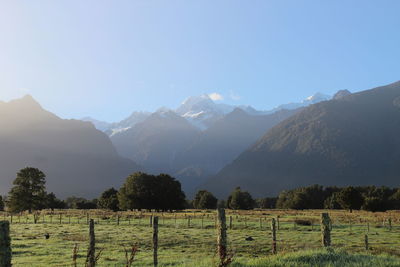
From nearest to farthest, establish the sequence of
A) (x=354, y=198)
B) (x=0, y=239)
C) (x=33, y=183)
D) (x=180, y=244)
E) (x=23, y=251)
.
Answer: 1. (x=0, y=239)
2. (x=23, y=251)
3. (x=180, y=244)
4. (x=33, y=183)
5. (x=354, y=198)

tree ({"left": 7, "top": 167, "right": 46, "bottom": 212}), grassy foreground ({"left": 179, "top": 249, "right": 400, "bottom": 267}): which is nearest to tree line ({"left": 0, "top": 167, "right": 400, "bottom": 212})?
tree ({"left": 7, "top": 167, "right": 46, "bottom": 212})

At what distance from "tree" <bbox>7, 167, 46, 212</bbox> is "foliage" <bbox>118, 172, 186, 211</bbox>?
24590mm

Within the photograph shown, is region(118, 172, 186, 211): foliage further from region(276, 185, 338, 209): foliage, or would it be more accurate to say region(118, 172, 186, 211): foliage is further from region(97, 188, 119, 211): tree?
region(276, 185, 338, 209): foliage

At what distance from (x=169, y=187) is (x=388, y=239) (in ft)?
274

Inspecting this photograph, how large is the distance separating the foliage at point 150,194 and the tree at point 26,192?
2459 centimetres

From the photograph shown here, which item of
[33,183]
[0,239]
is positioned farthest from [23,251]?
[33,183]

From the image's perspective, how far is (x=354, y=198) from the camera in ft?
352

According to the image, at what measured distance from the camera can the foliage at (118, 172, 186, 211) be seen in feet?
367

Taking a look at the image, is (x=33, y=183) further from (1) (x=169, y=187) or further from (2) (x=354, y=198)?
(2) (x=354, y=198)

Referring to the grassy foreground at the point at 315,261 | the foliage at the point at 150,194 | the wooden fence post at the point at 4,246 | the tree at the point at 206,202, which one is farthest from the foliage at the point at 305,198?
the wooden fence post at the point at 4,246

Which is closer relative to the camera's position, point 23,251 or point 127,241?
point 23,251

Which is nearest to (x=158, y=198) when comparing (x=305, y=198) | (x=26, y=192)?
(x=26, y=192)

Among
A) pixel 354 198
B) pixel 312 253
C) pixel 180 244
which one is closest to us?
pixel 312 253

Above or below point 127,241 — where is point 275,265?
above
